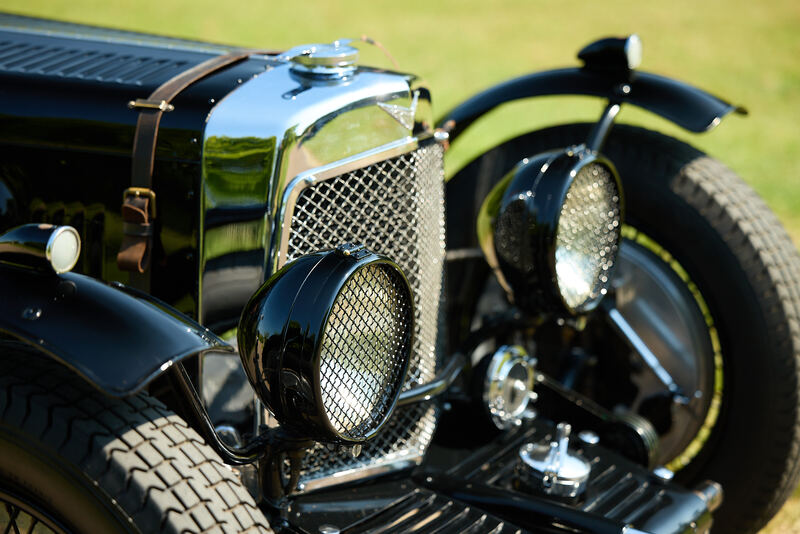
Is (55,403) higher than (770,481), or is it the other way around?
(55,403)

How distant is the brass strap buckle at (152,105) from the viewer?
172 centimetres

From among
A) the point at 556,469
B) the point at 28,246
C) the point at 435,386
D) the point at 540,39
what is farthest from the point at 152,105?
the point at 540,39

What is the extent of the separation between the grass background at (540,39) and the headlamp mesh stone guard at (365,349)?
4.62m

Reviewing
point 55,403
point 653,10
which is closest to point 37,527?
point 55,403

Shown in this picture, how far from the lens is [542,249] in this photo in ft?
6.41

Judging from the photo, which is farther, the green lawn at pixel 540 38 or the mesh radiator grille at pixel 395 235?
the green lawn at pixel 540 38

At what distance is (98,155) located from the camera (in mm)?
1753

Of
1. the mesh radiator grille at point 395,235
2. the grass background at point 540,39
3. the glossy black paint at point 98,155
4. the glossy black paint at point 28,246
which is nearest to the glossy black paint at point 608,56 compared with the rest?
the mesh radiator grille at point 395,235

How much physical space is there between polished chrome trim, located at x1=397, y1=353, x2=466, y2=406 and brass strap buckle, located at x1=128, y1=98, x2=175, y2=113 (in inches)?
28.8

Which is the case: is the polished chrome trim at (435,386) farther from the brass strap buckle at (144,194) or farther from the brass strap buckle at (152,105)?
the brass strap buckle at (152,105)

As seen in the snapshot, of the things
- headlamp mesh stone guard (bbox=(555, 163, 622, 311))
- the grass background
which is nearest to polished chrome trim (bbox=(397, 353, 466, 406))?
headlamp mesh stone guard (bbox=(555, 163, 622, 311))

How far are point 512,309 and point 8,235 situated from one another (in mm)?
1193

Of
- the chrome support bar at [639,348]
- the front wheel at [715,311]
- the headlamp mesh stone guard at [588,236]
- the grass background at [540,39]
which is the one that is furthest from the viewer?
the grass background at [540,39]

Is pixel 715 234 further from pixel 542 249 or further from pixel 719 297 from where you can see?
pixel 542 249
